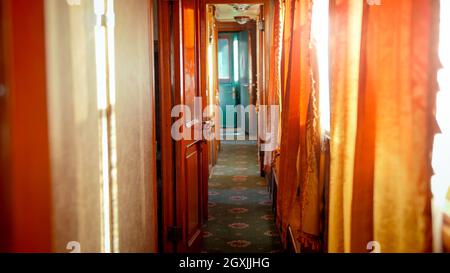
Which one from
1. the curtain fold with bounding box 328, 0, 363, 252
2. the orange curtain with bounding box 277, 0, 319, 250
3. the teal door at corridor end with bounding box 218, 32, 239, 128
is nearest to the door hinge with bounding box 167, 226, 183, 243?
the orange curtain with bounding box 277, 0, 319, 250

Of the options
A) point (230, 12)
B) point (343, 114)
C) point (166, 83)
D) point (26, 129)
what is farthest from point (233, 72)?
point (26, 129)

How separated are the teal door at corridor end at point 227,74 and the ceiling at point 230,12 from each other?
53.7 inches

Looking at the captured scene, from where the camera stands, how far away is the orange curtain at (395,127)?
38.4 inches

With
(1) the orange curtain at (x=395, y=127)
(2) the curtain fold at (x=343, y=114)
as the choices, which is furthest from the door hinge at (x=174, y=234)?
(1) the orange curtain at (x=395, y=127)

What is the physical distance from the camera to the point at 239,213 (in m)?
4.43

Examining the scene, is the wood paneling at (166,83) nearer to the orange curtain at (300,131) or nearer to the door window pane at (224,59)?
the orange curtain at (300,131)

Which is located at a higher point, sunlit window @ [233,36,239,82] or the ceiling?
the ceiling

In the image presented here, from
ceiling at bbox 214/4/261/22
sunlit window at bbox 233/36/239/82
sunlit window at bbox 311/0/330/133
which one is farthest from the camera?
sunlit window at bbox 233/36/239/82

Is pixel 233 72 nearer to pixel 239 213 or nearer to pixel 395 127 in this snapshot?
pixel 239 213

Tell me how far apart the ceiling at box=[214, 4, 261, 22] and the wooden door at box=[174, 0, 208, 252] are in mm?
5008

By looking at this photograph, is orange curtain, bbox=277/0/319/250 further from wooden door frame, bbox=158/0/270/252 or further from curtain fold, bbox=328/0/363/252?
wooden door frame, bbox=158/0/270/252

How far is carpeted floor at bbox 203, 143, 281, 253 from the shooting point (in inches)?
139

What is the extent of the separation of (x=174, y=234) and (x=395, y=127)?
235cm

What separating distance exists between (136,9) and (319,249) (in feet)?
4.31
